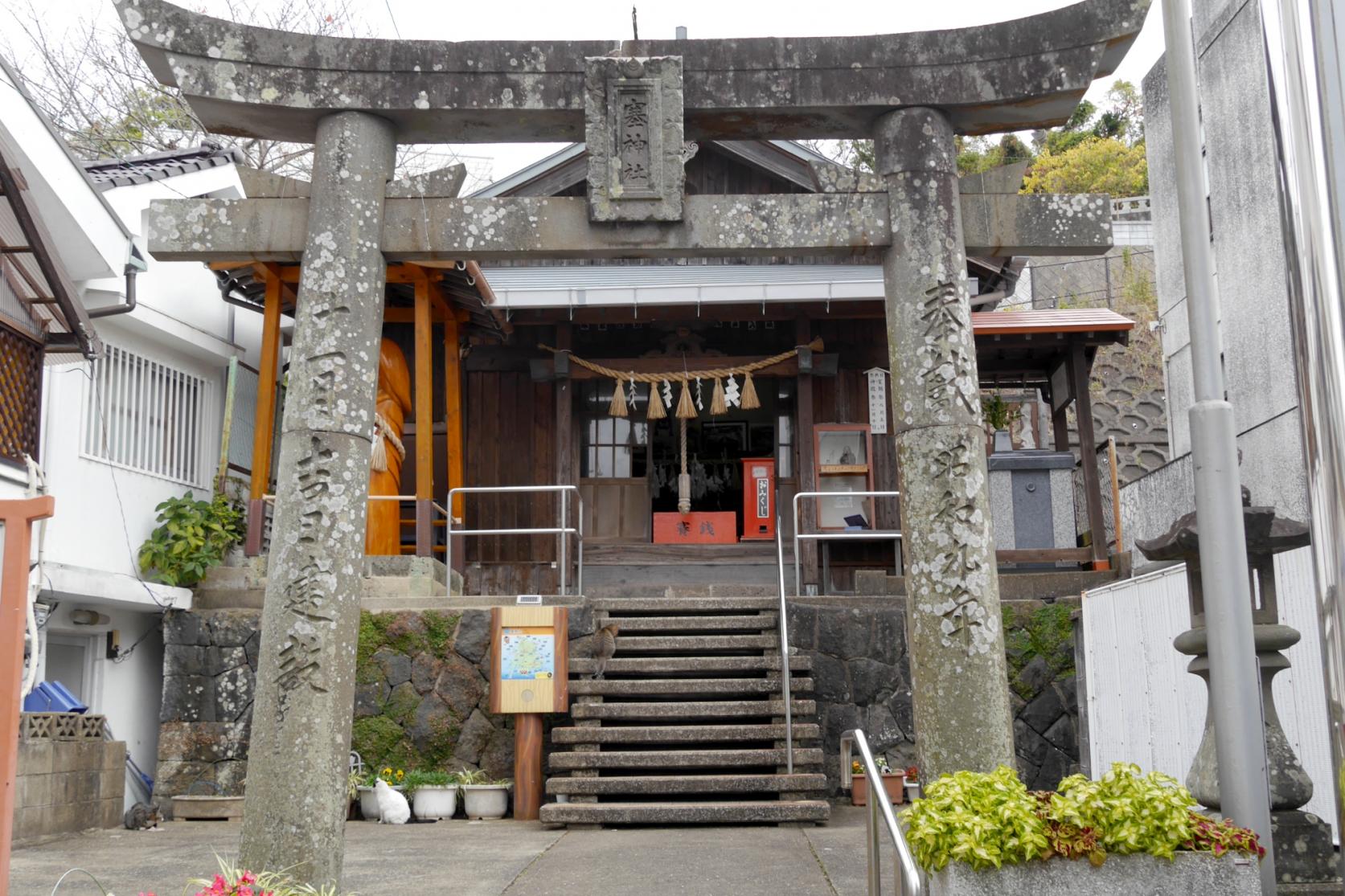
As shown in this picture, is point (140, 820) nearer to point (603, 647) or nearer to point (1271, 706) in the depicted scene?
point (603, 647)

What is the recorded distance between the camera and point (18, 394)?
917cm

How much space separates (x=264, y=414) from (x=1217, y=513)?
1019 cm

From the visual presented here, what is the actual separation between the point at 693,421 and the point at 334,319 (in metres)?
10.6

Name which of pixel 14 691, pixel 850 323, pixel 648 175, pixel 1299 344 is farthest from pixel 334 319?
pixel 850 323

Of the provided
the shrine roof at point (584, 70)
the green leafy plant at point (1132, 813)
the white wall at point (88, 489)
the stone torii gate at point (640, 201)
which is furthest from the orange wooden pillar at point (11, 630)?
the white wall at point (88, 489)

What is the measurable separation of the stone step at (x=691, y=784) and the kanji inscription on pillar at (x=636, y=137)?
5.10 m

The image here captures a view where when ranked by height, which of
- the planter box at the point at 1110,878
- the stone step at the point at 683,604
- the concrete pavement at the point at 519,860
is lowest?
the concrete pavement at the point at 519,860

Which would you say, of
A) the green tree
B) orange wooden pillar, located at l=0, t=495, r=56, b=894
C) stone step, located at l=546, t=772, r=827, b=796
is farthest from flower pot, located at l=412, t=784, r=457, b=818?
the green tree

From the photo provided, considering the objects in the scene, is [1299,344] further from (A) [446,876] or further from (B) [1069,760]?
(B) [1069,760]

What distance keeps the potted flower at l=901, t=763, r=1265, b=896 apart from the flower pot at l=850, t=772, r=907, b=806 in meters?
5.92

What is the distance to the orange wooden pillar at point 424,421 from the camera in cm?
1286

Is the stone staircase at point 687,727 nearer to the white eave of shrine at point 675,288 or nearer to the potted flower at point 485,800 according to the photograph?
the potted flower at point 485,800

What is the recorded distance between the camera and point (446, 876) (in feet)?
25.7

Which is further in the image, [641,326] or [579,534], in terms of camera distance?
[641,326]
